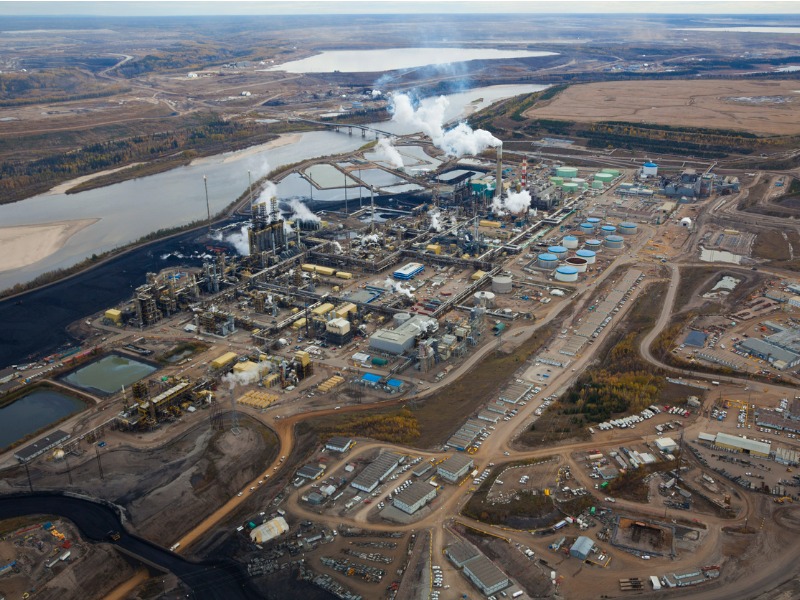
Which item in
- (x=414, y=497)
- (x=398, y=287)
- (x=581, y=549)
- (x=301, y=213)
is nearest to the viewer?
(x=581, y=549)

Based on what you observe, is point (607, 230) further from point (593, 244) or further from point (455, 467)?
point (455, 467)

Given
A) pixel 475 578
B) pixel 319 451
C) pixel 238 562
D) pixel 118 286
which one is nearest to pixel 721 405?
pixel 475 578

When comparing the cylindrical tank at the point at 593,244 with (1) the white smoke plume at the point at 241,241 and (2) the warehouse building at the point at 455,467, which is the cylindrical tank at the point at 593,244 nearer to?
(1) the white smoke plume at the point at 241,241

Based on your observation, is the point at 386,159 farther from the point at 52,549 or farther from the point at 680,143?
the point at 52,549

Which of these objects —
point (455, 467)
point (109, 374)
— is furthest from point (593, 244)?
point (109, 374)

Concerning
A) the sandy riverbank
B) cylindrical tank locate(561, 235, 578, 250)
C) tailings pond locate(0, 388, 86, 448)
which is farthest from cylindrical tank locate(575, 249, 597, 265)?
the sandy riverbank

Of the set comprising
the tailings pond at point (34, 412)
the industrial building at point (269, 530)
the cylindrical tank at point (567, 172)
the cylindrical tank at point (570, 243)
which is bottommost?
the tailings pond at point (34, 412)

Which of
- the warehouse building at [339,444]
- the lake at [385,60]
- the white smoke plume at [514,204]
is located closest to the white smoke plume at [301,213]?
the white smoke plume at [514,204]
